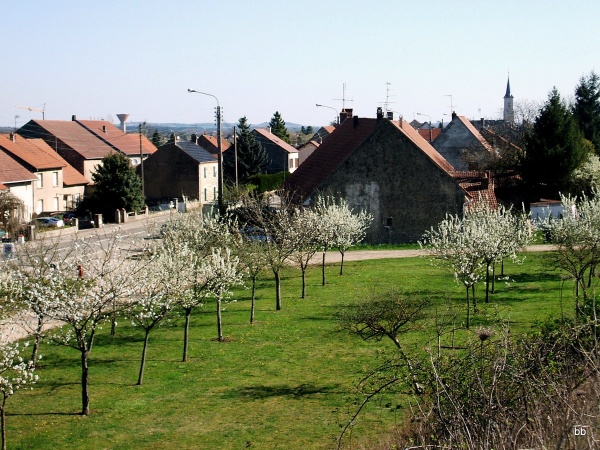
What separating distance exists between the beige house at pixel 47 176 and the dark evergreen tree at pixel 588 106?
43.4 metres

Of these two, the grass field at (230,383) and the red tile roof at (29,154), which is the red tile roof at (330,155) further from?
the red tile roof at (29,154)

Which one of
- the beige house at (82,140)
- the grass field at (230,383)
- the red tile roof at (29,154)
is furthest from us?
the beige house at (82,140)

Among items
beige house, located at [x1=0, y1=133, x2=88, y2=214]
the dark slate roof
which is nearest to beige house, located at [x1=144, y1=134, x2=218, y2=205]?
the dark slate roof

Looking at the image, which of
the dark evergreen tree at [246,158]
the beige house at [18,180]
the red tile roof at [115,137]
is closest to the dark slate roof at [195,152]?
the dark evergreen tree at [246,158]

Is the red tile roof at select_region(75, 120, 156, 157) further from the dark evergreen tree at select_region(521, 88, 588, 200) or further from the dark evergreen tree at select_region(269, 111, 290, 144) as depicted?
the dark evergreen tree at select_region(521, 88, 588, 200)

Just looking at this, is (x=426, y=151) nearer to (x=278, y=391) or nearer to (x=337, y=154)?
(x=337, y=154)

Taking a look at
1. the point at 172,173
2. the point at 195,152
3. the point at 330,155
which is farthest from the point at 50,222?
the point at 195,152

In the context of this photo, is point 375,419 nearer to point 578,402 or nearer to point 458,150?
point 578,402

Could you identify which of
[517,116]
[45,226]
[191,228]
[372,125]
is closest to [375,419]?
[191,228]

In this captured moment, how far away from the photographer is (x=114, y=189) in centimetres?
5812

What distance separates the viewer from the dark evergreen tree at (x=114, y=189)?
57453 mm

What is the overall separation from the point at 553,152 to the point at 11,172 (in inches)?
1502

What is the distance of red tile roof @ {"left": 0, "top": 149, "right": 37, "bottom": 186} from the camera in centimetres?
5347

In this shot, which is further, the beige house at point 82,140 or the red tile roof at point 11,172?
the beige house at point 82,140
